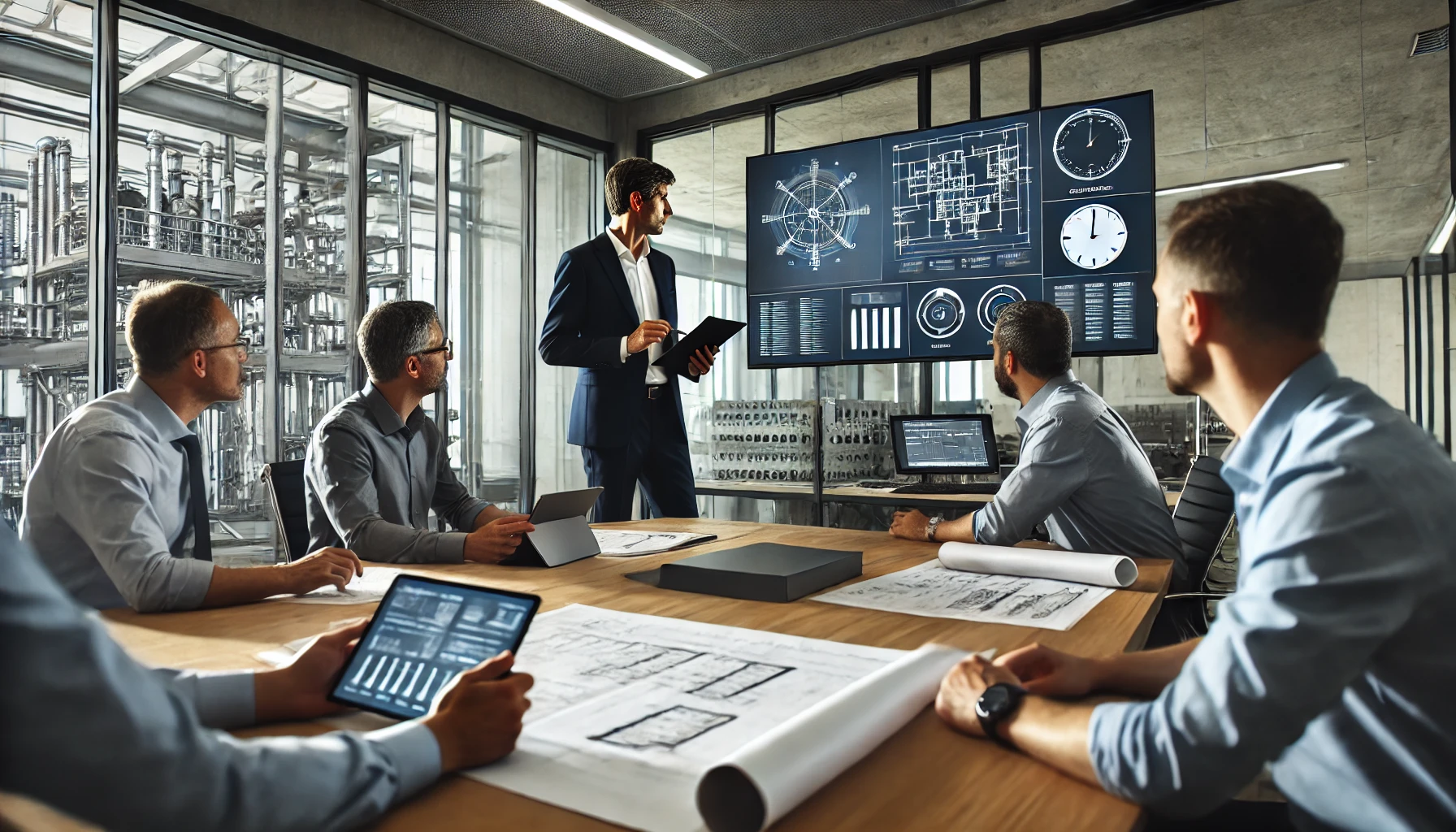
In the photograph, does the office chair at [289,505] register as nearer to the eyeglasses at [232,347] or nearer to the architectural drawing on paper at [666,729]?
the eyeglasses at [232,347]

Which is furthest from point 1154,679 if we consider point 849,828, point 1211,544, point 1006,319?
point 1006,319

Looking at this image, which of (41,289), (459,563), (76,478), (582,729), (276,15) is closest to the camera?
(582,729)

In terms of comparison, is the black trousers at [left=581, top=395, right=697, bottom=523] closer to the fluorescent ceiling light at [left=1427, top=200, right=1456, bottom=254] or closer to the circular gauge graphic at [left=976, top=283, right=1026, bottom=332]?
the circular gauge graphic at [left=976, top=283, right=1026, bottom=332]

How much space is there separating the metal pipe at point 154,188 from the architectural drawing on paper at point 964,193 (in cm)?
351

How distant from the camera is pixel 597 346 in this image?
322 centimetres

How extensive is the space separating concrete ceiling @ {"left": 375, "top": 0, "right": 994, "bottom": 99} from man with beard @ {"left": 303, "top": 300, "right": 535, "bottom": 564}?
3.00m

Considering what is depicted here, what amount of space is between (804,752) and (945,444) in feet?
12.1

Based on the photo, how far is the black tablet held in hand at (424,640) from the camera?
820 millimetres

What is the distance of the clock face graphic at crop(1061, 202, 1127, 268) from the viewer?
157 inches

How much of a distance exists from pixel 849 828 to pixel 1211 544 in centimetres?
198

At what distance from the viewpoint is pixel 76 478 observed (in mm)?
1446

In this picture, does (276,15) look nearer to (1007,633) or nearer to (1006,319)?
(1006,319)

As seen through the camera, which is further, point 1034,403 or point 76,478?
point 1034,403

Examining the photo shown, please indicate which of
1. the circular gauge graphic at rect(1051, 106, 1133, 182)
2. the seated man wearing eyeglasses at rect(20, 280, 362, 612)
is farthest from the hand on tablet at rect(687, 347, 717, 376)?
the circular gauge graphic at rect(1051, 106, 1133, 182)
